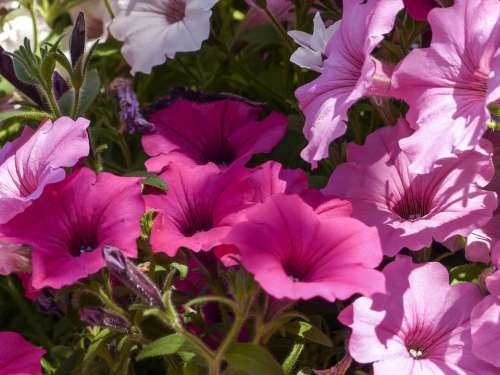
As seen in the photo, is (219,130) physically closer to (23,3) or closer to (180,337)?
(180,337)

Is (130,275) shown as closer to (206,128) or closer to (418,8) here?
(206,128)

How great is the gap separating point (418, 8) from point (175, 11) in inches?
16.9

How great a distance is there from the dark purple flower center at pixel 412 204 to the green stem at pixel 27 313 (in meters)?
0.55

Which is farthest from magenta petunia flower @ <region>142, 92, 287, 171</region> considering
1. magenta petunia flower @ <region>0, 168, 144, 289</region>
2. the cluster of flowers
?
magenta petunia flower @ <region>0, 168, 144, 289</region>

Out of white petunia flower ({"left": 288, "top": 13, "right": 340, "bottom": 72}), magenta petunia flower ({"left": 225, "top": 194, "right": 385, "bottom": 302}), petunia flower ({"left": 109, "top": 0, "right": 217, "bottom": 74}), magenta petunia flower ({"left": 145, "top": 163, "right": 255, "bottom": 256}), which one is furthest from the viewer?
petunia flower ({"left": 109, "top": 0, "right": 217, "bottom": 74})

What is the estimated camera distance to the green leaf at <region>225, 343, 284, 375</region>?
77 cm

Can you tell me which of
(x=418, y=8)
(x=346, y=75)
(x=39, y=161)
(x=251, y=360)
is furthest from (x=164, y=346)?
(x=418, y=8)

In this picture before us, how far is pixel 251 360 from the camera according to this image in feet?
2.53

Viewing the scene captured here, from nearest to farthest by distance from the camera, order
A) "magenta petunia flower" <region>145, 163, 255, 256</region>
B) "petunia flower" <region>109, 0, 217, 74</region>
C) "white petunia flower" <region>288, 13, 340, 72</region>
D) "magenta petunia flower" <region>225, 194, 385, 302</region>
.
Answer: "magenta petunia flower" <region>225, 194, 385, 302</region>
"magenta petunia flower" <region>145, 163, 255, 256</region>
"white petunia flower" <region>288, 13, 340, 72</region>
"petunia flower" <region>109, 0, 217, 74</region>

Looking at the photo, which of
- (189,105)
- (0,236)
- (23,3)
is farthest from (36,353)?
(23,3)

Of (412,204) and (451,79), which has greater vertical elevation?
(451,79)

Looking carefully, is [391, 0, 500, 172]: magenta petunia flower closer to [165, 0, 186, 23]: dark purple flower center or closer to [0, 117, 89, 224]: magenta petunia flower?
[0, 117, 89, 224]: magenta petunia flower

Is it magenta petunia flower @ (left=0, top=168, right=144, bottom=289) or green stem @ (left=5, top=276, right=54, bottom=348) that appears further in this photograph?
green stem @ (left=5, top=276, right=54, bottom=348)

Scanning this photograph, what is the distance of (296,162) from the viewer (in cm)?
111
